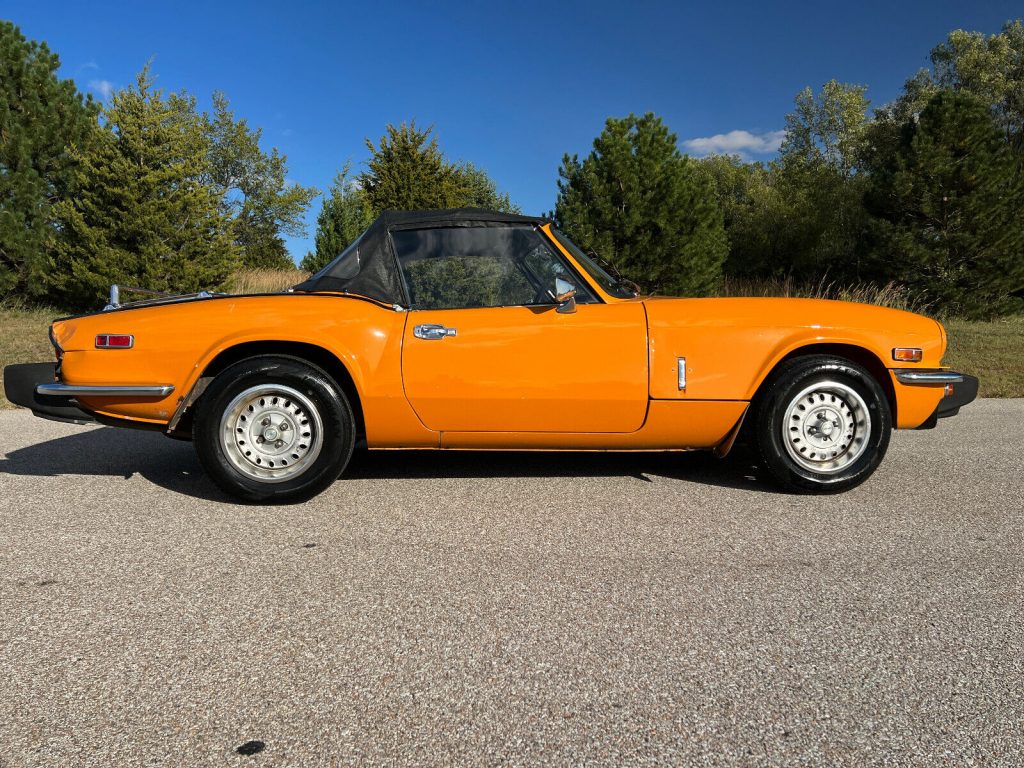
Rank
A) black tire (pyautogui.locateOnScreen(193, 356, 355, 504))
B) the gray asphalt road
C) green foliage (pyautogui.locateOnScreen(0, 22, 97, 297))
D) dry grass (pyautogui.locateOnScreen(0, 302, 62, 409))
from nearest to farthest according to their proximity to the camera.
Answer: the gray asphalt road < black tire (pyautogui.locateOnScreen(193, 356, 355, 504)) < dry grass (pyautogui.locateOnScreen(0, 302, 62, 409)) < green foliage (pyautogui.locateOnScreen(0, 22, 97, 297))

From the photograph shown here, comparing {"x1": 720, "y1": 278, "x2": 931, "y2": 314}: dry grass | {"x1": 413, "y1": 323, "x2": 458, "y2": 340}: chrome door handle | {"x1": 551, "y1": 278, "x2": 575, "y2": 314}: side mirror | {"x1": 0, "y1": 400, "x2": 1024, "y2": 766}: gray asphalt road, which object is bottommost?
{"x1": 0, "y1": 400, "x2": 1024, "y2": 766}: gray asphalt road

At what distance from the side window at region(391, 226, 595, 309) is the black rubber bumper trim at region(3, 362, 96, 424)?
1880mm

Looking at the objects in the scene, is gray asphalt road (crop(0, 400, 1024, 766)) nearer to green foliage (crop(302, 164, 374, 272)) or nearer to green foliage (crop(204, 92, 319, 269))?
green foliage (crop(302, 164, 374, 272))

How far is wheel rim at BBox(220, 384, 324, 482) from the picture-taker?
3547mm

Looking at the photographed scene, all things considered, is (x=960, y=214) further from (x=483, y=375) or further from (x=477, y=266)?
(x=483, y=375)

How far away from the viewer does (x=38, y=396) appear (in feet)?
11.8

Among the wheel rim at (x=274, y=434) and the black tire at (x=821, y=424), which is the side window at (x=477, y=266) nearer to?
the wheel rim at (x=274, y=434)

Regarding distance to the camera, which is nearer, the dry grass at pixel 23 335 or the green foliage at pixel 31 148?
the dry grass at pixel 23 335

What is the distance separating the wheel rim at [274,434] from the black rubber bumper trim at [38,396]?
0.80 metres

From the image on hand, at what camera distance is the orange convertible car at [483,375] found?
11.6 feet

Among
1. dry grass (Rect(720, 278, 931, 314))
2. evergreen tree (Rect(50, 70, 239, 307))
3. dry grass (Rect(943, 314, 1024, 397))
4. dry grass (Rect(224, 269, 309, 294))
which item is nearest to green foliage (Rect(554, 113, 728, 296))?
dry grass (Rect(720, 278, 931, 314))

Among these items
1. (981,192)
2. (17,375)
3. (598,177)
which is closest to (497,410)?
(17,375)

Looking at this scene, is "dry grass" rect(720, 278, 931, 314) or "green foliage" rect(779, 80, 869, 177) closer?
"dry grass" rect(720, 278, 931, 314)

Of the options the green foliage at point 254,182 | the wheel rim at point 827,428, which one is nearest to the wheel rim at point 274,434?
the wheel rim at point 827,428
